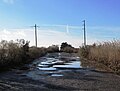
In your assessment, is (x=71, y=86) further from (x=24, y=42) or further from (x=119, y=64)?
(x=24, y=42)

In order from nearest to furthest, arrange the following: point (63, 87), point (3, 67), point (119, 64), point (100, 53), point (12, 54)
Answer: point (63, 87)
point (119, 64)
point (3, 67)
point (12, 54)
point (100, 53)

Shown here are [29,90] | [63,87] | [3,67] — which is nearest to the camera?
[29,90]

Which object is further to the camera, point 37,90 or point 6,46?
point 6,46

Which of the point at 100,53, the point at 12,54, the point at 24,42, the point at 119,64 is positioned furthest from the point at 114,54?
the point at 24,42

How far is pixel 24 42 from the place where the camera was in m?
42.3

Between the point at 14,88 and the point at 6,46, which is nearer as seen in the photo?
the point at 14,88

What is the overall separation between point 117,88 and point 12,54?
63.5 feet

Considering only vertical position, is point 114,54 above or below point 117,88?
above

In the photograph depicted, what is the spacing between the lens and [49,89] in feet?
44.7

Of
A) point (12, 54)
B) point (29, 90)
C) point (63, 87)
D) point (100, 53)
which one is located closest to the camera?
point (29, 90)

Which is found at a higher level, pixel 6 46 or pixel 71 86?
pixel 6 46

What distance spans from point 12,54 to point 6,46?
1204 mm

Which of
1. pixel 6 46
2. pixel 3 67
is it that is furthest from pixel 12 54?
pixel 3 67

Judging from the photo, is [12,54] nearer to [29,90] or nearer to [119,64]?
[119,64]
